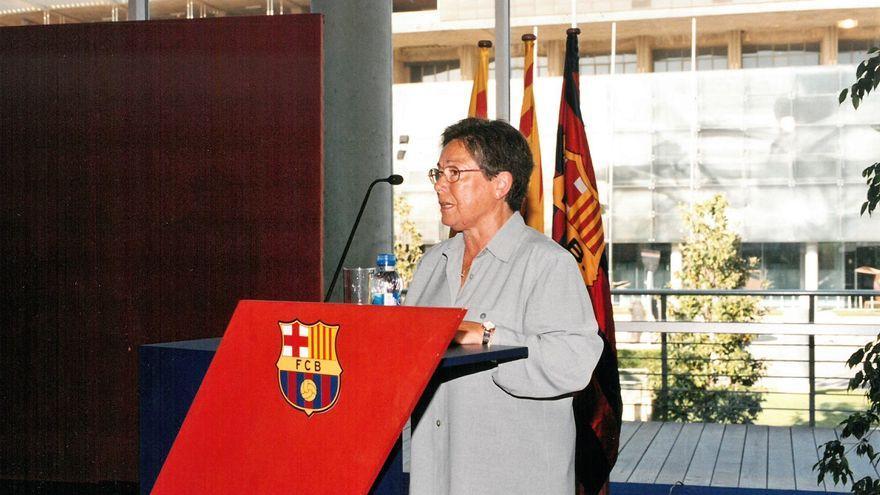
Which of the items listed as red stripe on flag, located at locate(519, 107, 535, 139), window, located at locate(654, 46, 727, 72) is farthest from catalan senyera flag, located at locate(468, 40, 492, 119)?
window, located at locate(654, 46, 727, 72)

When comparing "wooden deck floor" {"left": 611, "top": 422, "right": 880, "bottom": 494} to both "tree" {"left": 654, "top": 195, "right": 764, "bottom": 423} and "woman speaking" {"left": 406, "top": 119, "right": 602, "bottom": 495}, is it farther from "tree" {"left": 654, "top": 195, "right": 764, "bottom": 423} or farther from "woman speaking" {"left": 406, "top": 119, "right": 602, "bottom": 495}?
"woman speaking" {"left": 406, "top": 119, "right": 602, "bottom": 495}

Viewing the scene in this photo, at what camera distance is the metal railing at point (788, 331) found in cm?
488

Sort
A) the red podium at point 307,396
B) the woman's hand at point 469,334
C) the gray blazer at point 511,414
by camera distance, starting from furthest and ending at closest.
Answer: the gray blazer at point 511,414 → the woman's hand at point 469,334 → the red podium at point 307,396

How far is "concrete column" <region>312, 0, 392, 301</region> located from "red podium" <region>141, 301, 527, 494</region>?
7.81 ft

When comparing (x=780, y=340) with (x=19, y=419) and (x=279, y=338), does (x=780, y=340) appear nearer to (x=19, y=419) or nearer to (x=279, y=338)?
(x=19, y=419)

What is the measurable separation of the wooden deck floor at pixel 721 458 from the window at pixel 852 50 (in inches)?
64.9

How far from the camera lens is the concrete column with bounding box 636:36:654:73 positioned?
4629 mm

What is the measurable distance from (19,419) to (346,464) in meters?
2.94

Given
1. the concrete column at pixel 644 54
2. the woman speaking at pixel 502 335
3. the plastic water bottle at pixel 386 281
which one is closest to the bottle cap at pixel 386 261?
the plastic water bottle at pixel 386 281

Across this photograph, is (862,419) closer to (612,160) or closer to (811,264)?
(811,264)

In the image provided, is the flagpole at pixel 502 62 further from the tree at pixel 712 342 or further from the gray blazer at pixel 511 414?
the gray blazer at pixel 511 414

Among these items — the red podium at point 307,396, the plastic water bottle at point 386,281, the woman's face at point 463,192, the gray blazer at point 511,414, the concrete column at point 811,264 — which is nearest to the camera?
the red podium at point 307,396

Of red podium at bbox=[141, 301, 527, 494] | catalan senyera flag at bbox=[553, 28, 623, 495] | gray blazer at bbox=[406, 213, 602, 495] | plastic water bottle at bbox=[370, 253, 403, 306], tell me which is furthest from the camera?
catalan senyera flag at bbox=[553, 28, 623, 495]

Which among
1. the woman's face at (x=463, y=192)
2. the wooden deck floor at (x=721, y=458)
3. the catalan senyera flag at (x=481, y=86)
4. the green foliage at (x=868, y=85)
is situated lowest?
the wooden deck floor at (x=721, y=458)
